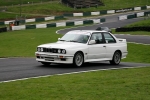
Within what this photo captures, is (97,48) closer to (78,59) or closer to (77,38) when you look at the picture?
(77,38)

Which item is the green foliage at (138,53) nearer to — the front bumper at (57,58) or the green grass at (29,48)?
the green grass at (29,48)

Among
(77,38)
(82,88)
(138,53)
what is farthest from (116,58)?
(138,53)

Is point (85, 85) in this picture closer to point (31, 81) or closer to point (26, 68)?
point (31, 81)

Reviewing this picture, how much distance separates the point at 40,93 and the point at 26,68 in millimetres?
5767

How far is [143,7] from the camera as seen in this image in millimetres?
77875

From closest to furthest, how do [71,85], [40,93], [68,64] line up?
Result: [40,93]
[71,85]
[68,64]

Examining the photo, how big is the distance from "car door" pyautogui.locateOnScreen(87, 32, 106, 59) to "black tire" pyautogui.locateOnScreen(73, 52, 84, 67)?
431mm

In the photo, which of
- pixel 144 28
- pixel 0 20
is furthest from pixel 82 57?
pixel 0 20

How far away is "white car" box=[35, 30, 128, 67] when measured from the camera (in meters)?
16.5

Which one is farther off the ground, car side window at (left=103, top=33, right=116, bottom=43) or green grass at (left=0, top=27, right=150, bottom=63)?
car side window at (left=103, top=33, right=116, bottom=43)

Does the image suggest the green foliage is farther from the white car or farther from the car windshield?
the car windshield

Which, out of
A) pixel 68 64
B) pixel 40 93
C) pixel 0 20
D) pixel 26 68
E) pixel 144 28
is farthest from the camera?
Answer: pixel 0 20

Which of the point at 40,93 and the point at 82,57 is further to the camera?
the point at 82,57

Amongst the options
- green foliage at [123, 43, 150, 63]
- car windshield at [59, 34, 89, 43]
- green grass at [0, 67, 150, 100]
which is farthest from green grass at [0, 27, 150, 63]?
green grass at [0, 67, 150, 100]
